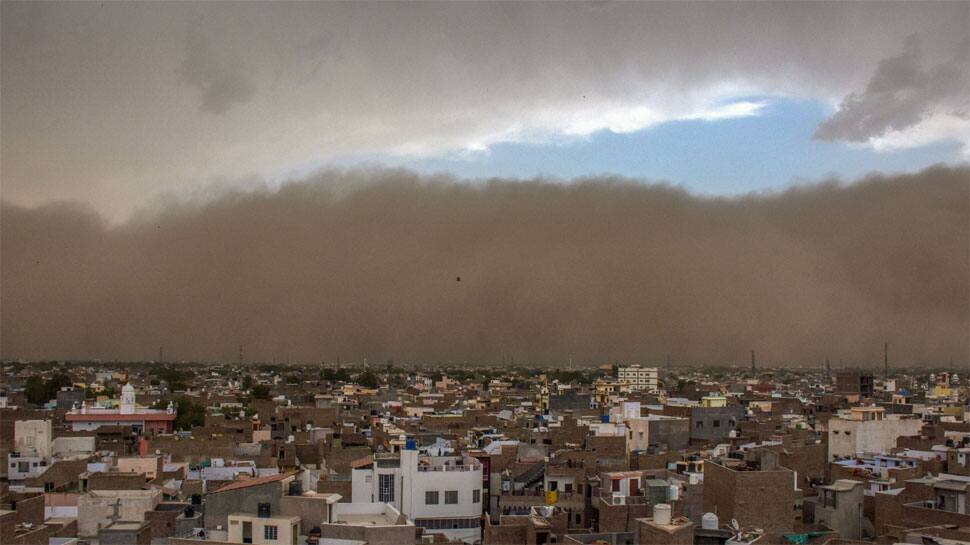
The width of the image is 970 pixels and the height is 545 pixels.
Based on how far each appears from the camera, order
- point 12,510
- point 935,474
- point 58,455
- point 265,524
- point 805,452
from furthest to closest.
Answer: point 58,455 < point 805,452 < point 935,474 < point 12,510 < point 265,524

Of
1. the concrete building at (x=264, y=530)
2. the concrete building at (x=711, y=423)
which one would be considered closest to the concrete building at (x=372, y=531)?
the concrete building at (x=264, y=530)

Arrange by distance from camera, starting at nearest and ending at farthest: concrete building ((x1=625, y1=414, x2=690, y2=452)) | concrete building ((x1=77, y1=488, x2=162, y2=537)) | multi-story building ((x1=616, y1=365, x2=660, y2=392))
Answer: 1. concrete building ((x1=77, y1=488, x2=162, y2=537))
2. concrete building ((x1=625, y1=414, x2=690, y2=452))
3. multi-story building ((x1=616, y1=365, x2=660, y2=392))

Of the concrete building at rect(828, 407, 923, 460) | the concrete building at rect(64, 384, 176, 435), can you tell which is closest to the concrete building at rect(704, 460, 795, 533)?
the concrete building at rect(828, 407, 923, 460)

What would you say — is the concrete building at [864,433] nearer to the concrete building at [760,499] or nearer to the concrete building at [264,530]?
the concrete building at [760,499]

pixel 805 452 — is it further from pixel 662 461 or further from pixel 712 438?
pixel 712 438

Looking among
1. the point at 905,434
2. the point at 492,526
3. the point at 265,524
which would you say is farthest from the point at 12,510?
the point at 905,434

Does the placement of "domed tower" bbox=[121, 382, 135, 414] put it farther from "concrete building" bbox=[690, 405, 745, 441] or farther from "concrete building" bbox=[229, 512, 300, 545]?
"concrete building" bbox=[229, 512, 300, 545]

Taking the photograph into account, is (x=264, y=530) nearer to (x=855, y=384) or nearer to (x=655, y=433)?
(x=655, y=433)
